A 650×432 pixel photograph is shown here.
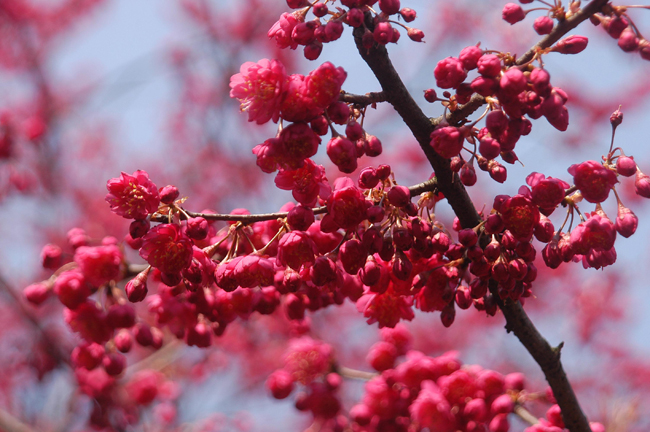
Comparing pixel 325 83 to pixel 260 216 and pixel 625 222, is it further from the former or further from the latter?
pixel 625 222

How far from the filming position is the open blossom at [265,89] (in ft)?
4.15

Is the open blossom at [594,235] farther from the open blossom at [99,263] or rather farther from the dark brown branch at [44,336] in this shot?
the dark brown branch at [44,336]

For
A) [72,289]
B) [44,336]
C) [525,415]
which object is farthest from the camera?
[44,336]

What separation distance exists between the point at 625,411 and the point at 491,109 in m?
4.60

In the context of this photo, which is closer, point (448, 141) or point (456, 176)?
point (448, 141)

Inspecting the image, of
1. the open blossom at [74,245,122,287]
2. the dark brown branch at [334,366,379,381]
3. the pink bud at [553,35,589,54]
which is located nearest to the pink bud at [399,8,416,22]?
the pink bud at [553,35,589,54]

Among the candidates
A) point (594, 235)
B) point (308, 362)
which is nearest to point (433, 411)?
point (308, 362)

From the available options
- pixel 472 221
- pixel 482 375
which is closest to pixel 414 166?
pixel 482 375

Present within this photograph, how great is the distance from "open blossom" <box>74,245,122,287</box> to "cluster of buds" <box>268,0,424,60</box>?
1190mm

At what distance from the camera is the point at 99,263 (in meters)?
2.04

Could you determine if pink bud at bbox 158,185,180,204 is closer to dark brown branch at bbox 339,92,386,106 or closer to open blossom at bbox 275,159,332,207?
open blossom at bbox 275,159,332,207

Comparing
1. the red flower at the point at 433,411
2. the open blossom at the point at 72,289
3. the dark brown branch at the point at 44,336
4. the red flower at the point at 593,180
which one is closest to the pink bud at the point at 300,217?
the red flower at the point at 593,180

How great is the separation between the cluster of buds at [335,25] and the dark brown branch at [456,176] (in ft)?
0.15

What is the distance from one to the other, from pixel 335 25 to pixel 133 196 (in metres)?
0.78
